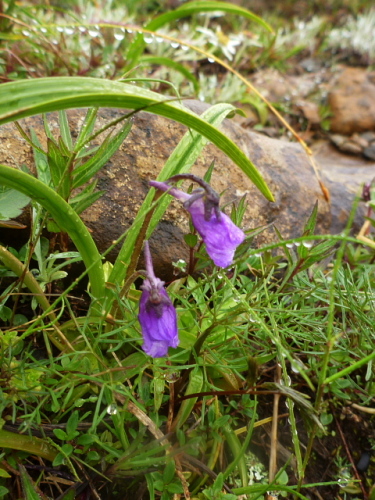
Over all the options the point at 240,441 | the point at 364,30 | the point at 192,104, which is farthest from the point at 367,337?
the point at 364,30

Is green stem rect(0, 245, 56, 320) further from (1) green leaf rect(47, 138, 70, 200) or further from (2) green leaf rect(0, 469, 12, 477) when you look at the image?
(2) green leaf rect(0, 469, 12, 477)

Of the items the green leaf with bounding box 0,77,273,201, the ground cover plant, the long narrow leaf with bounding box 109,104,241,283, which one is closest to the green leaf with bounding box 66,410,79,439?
the ground cover plant

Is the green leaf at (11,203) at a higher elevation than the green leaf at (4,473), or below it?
higher

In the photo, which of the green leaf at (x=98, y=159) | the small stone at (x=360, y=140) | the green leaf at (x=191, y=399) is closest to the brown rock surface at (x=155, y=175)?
the green leaf at (x=98, y=159)

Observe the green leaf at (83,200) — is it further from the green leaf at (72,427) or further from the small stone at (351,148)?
the small stone at (351,148)

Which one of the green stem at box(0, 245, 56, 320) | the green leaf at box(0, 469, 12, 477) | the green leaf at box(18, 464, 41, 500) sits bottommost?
the green leaf at box(18, 464, 41, 500)

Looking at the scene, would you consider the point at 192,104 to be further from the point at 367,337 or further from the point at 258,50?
the point at 258,50
